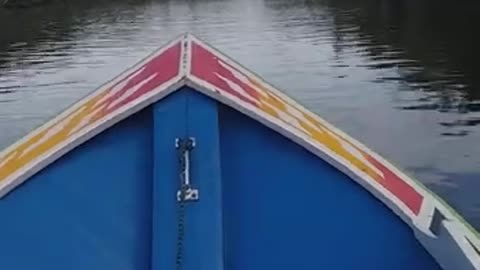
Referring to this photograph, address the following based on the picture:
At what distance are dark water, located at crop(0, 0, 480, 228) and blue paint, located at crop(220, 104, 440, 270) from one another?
5337 mm

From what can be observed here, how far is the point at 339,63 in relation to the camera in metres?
21.7

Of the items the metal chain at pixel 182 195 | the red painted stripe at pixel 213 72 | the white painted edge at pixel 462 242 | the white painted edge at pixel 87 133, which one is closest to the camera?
the white painted edge at pixel 462 242

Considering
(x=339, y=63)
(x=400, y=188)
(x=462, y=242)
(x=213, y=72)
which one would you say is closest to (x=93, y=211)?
(x=213, y=72)

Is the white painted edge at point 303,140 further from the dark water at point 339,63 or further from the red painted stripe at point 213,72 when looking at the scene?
the dark water at point 339,63

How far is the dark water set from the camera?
41.4 feet

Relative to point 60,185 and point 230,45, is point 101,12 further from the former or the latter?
point 60,185

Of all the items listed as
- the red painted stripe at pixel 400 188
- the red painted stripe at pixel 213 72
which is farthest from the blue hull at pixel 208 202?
the red painted stripe at pixel 400 188

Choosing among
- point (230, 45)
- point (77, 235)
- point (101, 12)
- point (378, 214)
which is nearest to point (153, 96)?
point (77, 235)

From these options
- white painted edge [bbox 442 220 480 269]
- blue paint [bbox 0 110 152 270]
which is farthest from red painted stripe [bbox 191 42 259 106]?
white painted edge [bbox 442 220 480 269]

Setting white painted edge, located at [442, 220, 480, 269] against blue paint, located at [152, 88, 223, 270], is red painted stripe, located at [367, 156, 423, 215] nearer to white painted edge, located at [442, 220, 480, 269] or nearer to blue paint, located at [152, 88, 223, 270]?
white painted edge, located at [442, 220, 480, 269]

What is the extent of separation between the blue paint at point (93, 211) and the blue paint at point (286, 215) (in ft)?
0.96

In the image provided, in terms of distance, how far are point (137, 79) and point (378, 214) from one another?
1433 millimetres

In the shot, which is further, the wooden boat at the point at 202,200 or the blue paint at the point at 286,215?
the blue paint at the point at 286,215

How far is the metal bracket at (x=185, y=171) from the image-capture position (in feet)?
10.8
